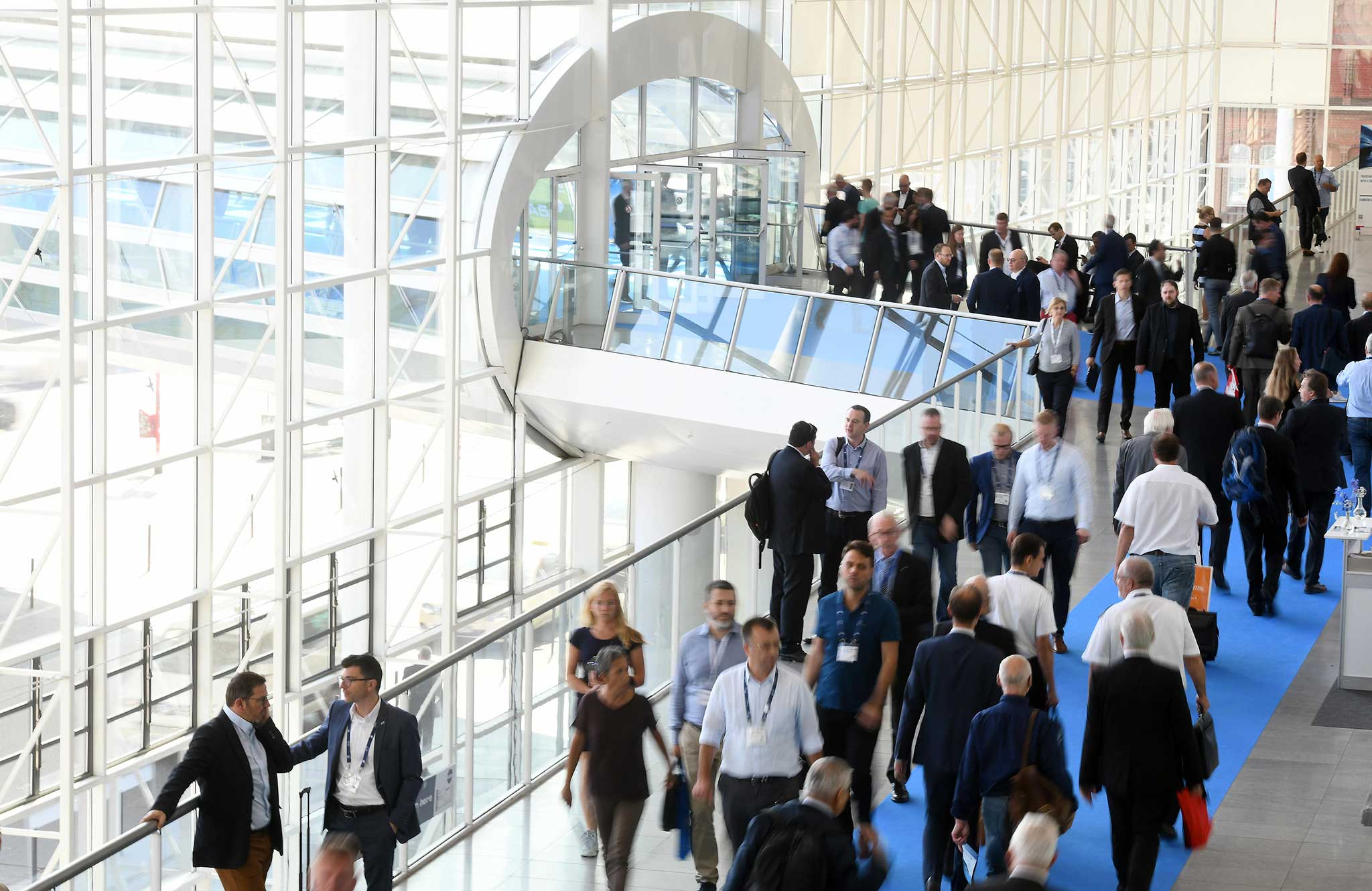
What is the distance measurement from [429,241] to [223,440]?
4327 millimetres

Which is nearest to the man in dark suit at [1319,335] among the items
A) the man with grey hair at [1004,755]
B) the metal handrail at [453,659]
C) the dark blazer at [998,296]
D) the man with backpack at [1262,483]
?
the dark blazer at [998,296]

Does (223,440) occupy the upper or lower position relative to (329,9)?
lower

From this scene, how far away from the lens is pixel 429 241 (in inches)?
851

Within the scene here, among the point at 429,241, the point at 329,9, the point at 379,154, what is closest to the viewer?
the point at 329,9

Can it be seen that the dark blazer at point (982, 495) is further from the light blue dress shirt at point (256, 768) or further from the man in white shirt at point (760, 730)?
the light blue dress shirt at point (256, 768)

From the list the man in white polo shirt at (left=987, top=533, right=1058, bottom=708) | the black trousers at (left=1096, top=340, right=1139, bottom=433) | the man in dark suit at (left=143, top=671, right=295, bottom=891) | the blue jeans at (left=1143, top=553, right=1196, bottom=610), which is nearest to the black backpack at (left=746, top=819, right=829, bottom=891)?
the man in dark suit at (left=143, top=671, right=295, bottom=891)

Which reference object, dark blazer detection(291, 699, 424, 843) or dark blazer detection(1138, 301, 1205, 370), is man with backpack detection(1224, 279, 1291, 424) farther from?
dark blazer detection(291, 699, 424, 843)

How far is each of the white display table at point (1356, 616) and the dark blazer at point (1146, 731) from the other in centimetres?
384

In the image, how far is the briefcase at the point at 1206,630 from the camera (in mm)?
10797

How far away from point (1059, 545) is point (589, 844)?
363 cm

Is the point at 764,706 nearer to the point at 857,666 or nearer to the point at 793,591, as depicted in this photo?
the point at 857,666

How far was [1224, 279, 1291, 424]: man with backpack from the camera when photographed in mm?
15320

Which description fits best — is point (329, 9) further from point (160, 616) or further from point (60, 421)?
point (160, 616)

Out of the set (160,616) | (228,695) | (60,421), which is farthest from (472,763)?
(160,616)
